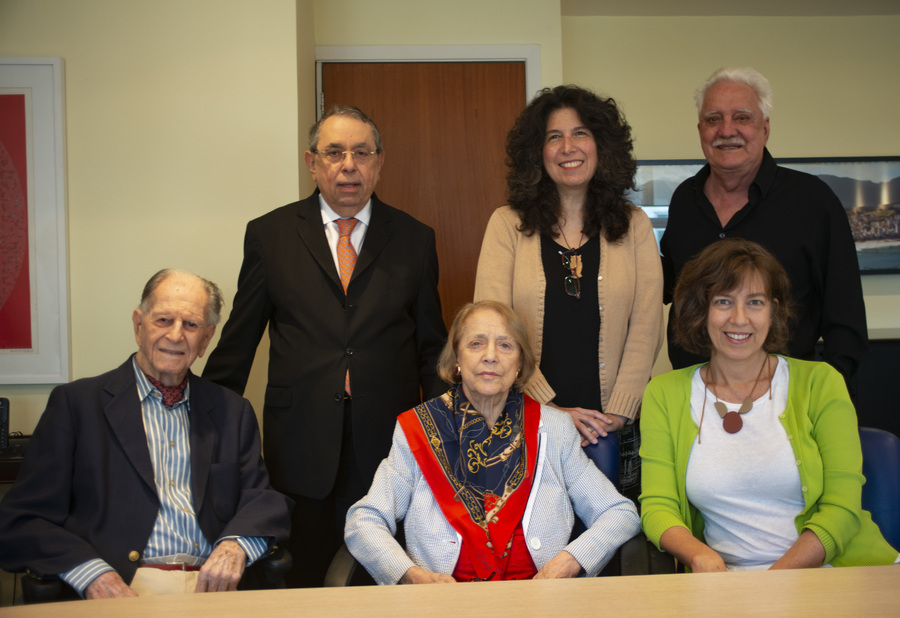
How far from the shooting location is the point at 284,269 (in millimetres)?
2275

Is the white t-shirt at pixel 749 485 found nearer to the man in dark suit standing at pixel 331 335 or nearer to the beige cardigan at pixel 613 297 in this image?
the beige cardigan at pixel 613 297

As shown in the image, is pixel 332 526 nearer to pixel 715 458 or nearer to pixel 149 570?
pixel 149 570

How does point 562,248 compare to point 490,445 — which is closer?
point 490,445

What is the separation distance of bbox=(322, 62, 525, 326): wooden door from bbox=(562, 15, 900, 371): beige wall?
740mm

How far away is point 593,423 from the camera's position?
210 cm

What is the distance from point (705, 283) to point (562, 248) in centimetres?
48

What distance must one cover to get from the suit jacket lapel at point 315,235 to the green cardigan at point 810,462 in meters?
1.03

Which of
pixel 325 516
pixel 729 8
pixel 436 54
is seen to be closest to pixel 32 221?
pixel 325 516

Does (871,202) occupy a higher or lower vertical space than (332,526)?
higher

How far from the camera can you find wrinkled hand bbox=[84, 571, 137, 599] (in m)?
1.66

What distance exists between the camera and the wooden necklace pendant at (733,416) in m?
1.88

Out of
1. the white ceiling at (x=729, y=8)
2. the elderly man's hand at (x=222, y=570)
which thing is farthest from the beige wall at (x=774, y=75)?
the elderly man's hand at (x=222, y=570)

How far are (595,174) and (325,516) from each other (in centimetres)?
137

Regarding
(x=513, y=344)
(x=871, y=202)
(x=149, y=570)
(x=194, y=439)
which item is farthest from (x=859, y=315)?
(x=871, y=202)
